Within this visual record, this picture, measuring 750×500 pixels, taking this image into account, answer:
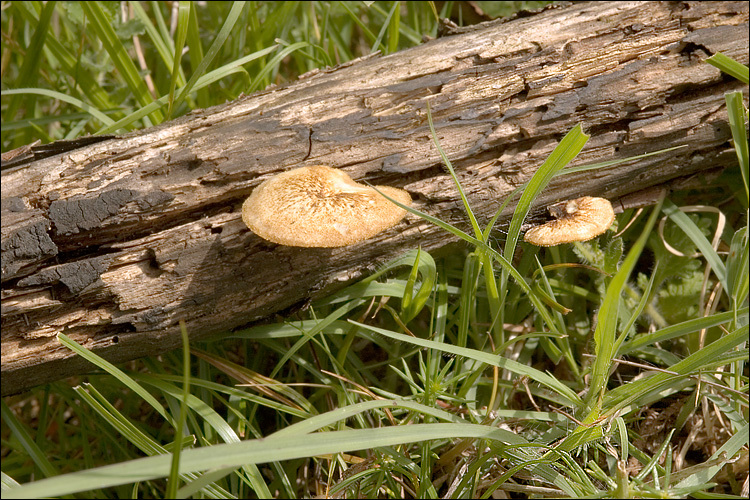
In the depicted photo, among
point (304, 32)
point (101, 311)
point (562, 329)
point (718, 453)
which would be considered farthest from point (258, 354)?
point (304, 32)

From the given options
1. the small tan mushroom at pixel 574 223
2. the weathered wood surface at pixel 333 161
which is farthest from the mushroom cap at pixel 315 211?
the small tan mushroom at pixel 574 223

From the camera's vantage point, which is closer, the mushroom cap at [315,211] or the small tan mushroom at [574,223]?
the mushroom cap at [315,211]

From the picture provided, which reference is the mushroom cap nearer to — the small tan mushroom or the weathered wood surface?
the weathered wood surface

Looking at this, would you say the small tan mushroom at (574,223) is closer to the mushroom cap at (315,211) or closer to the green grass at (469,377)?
the green grass at (469,377)

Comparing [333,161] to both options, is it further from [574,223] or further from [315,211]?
[574,223]

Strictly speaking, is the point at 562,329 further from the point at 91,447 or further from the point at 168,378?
the point at 91,447
